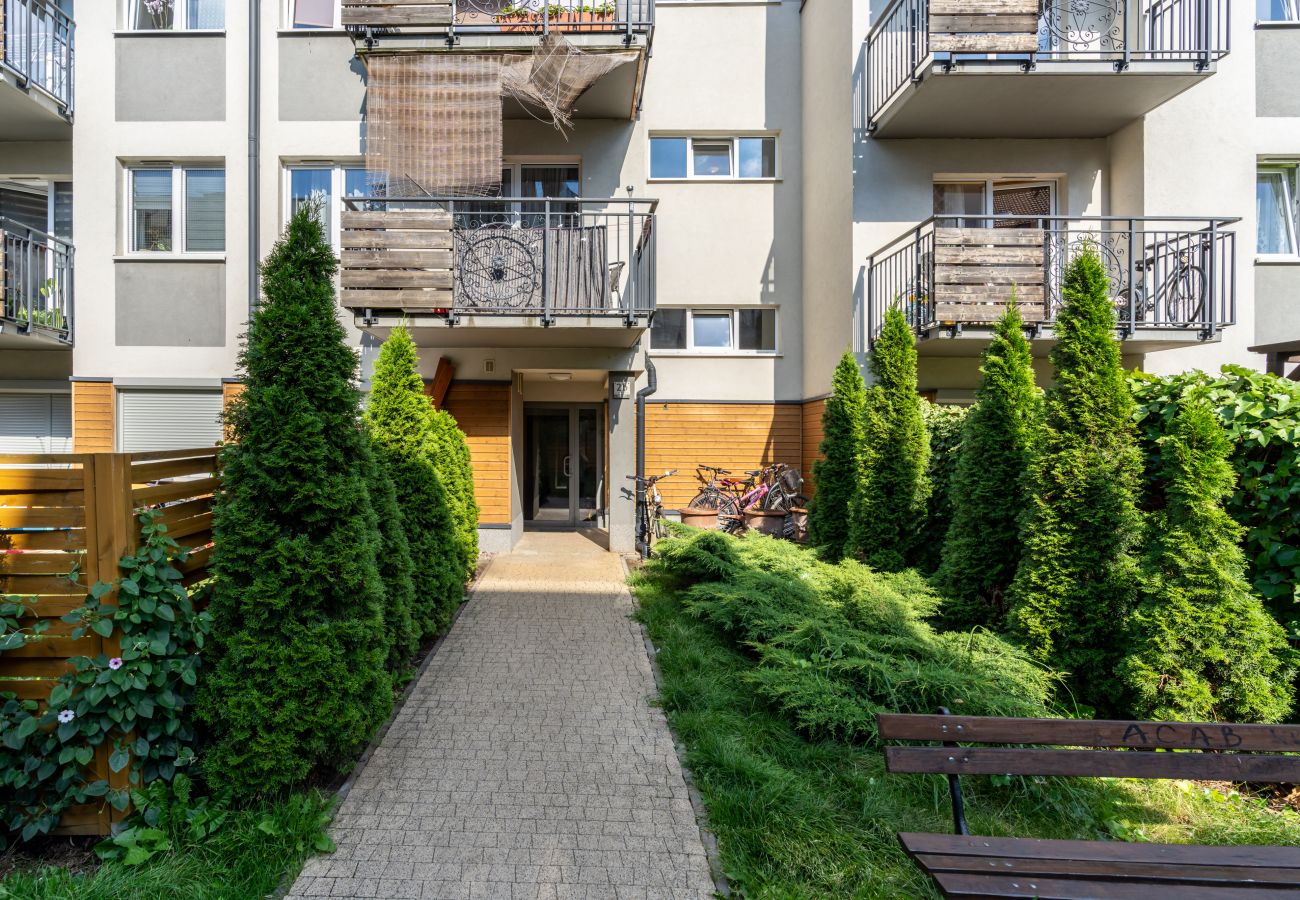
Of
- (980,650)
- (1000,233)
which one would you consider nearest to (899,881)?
(980,650)

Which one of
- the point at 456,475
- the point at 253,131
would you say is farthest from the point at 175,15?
the point at 456,475

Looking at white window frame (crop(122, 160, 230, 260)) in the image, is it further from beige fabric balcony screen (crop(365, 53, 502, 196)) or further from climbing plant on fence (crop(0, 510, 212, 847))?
climbing plant on fence (crop(0, 510, 212, 847))

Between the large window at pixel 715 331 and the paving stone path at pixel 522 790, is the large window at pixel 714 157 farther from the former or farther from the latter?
the paving stone path at pixel 522 790

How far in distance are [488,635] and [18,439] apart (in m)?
8.08

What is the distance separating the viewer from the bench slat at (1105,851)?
2.40 meters

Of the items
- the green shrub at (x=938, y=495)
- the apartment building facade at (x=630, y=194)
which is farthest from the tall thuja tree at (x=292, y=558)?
the green shrub at (x=938, y=495)

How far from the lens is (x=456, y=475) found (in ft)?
21.5

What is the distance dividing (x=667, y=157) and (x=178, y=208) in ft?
22.8

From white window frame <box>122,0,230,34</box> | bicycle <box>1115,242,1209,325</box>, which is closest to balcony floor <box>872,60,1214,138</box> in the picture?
bicycle <box>1115,242,1209,325</box>

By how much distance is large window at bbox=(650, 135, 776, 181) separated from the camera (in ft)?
34.9

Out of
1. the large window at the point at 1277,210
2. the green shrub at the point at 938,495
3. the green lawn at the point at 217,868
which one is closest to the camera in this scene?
the green lawn at the point at 217,868

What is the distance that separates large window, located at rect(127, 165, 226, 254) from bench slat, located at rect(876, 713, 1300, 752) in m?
10.1

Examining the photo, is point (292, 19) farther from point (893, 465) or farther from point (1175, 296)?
point (1175, 296)

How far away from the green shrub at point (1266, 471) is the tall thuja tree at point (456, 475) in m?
5.61
